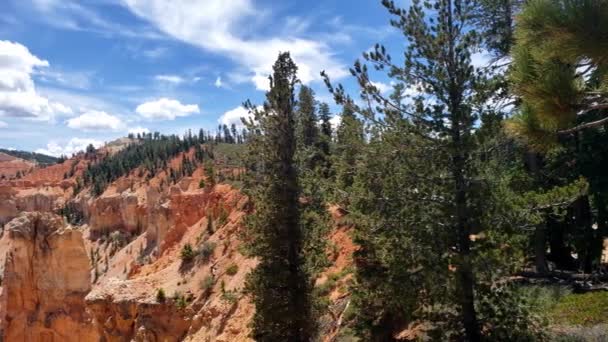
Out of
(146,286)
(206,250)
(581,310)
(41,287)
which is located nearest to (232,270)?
(206,250)

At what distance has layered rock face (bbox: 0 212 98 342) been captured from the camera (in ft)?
92.1

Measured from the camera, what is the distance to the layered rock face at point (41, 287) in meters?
28.1

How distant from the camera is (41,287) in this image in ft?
93.5

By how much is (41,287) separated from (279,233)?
22.4m

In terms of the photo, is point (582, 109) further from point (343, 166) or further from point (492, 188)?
point (343, 166)

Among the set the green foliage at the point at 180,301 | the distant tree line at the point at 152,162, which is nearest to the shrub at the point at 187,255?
the green foliage at the point at 180,301

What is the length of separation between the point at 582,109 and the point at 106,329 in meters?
25.7

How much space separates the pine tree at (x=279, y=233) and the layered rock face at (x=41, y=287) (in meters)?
19.8

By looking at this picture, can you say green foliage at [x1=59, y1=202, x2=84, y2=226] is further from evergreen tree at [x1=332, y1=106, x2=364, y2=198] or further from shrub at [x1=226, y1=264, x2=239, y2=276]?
evergreen tree at [x1=332, y1=106, x2=364, y2=198]

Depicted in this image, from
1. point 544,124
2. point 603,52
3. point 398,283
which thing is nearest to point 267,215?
point 398,283

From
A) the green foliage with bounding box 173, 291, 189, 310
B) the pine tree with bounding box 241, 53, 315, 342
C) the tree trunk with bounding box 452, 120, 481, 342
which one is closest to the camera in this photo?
the tree trunk with bounding box 452, 120, 481, 342

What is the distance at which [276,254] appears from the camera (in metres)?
13.1

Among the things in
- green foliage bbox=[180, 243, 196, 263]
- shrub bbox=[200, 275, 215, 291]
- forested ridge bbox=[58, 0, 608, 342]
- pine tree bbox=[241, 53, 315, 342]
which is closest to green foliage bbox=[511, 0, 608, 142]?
forested ridge bbox=[58, 0, 608, 342]

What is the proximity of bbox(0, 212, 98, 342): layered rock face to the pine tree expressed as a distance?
19.8m
